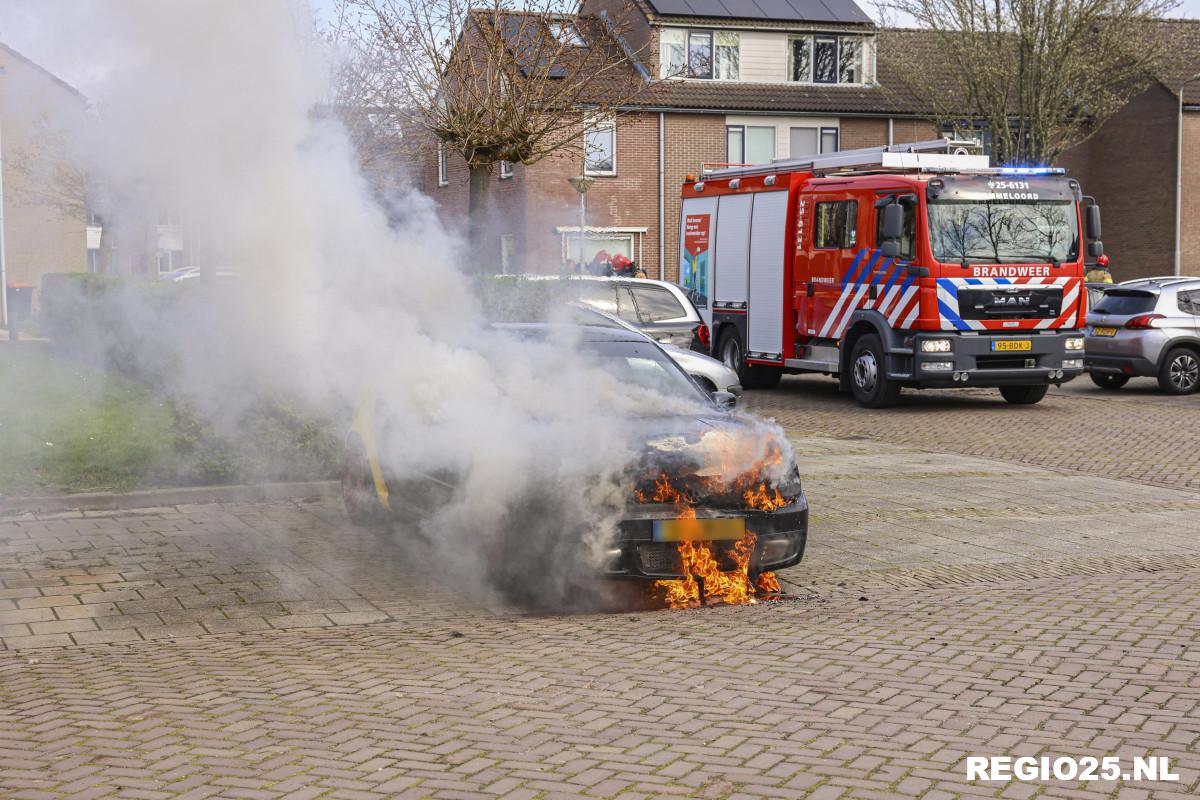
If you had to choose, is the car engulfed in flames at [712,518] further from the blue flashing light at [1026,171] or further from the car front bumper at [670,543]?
the blue flashing light at [1026,171]

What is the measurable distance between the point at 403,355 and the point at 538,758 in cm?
388

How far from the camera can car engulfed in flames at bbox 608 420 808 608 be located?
7.00 m

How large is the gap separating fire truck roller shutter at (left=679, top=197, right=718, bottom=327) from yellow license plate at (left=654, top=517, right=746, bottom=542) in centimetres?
1458

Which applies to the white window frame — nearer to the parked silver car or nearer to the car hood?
the parked silver car

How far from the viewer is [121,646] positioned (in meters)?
6.60

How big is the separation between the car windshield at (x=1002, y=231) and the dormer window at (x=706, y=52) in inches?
833

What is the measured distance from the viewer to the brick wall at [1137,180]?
3900cm

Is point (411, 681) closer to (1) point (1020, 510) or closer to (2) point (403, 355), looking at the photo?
(2) point (403, 355)

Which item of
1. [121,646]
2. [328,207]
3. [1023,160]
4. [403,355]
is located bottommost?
[121,646]

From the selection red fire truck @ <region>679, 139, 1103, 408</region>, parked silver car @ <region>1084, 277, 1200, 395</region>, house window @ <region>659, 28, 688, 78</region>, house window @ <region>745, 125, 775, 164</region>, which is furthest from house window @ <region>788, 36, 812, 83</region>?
parked silver car @ <region>1084, 277, 1200, 395</region>

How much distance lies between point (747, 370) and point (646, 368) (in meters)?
12.5

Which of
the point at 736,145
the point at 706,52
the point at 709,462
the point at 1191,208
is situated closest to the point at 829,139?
the point at 736,145

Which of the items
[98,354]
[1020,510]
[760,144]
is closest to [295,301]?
[1020,510]

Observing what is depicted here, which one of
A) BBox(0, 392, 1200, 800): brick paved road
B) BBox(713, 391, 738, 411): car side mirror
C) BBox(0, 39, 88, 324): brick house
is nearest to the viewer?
BBox(0, 392, 1200, 800): brick paved road
